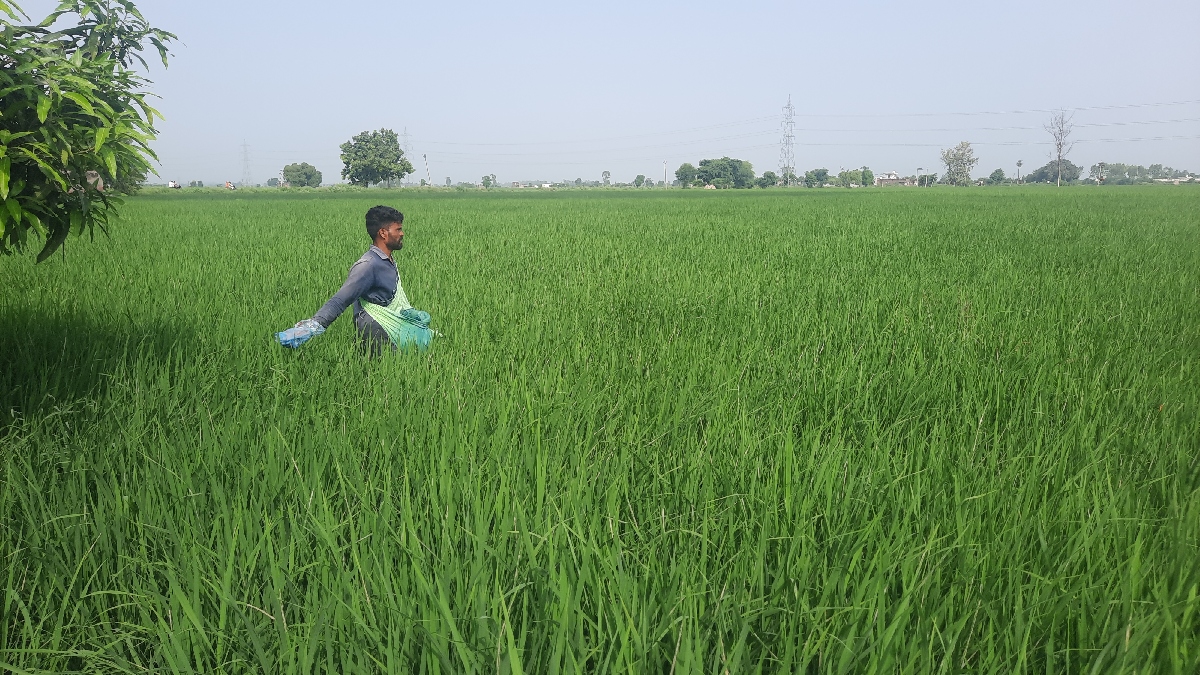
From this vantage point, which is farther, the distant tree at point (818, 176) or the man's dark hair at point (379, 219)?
the distant tree at point (818, 176)

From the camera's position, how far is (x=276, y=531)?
1777 millimetres

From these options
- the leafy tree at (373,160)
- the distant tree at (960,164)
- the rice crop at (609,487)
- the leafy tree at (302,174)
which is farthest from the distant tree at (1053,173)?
the rice crop at (609,487)

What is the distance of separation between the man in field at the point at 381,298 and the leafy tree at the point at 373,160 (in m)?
86.7

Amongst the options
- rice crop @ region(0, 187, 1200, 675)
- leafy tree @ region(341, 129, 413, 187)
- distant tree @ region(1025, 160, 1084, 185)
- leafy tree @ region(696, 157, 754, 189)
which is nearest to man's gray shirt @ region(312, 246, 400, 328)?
rice crop @ region(0, 187, 1200, 675)

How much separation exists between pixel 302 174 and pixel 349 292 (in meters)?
137

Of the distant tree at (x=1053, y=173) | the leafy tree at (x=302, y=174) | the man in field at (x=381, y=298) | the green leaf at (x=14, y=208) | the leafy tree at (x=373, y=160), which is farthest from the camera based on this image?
the distant tree at (x=1053, y=173)

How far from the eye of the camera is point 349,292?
337cm

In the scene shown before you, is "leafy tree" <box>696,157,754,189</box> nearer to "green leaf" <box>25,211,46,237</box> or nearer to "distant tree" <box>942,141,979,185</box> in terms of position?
"distant tree" <box>942,141,979,185</box>

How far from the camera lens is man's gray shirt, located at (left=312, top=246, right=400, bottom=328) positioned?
332 centimetres

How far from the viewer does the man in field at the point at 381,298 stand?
340 cm

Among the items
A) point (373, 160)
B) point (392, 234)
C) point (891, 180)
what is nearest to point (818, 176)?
point (891, 180)

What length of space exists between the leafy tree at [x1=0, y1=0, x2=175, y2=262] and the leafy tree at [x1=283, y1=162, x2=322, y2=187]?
5281 inches

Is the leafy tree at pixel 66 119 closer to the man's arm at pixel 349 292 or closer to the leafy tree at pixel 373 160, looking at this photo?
the man's arm at pixel 349 292

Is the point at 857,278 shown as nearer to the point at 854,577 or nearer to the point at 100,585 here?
the point at 854,577
